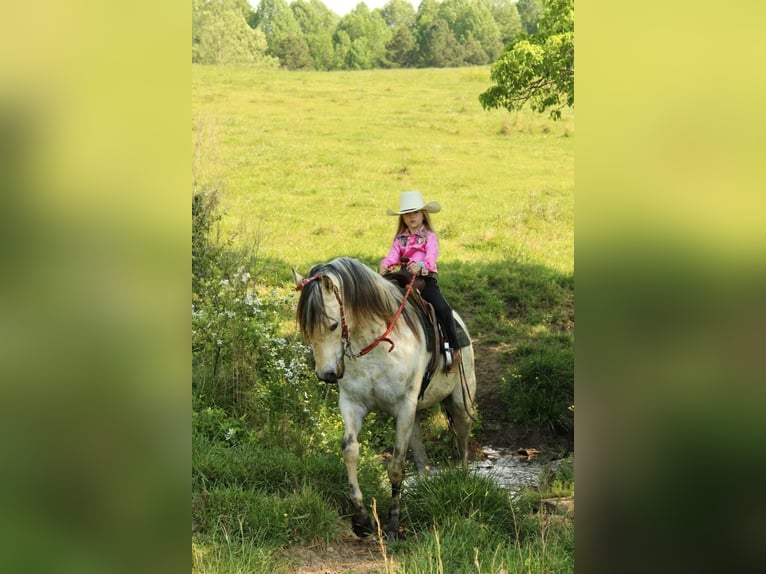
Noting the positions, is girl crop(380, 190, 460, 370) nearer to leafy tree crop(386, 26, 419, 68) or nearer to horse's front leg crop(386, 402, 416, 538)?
horse's front leg crop(386, 402, 416, 538)

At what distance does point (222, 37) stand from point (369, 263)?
63.2ft

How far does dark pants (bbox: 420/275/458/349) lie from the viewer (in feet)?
20.9

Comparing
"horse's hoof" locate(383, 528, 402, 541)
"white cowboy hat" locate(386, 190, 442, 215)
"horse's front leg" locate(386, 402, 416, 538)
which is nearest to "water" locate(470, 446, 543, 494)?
"horse's front leg" locate(386, 402, 416, 538)

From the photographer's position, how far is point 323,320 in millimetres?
5137

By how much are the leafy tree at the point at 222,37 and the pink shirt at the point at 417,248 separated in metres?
19.9

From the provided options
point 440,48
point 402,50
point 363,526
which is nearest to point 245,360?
point 363,526

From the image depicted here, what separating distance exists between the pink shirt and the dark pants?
137 mm

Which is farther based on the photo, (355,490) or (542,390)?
(542,390)

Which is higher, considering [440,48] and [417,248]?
[440,48]

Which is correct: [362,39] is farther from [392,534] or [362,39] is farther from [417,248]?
[392,534]
